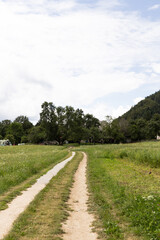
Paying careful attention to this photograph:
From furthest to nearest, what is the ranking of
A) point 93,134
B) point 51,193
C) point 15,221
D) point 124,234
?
point 93,134, point 51,193, point 15,221, point 124,234

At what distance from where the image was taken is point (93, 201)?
10.5 m

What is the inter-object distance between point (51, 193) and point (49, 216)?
3759 mm

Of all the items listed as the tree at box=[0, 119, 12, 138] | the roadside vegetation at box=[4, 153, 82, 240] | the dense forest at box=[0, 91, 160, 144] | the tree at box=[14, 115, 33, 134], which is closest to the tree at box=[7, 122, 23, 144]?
the dense forest at box=[0, 91, 160, 144]

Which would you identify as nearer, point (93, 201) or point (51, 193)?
point (93, 201)

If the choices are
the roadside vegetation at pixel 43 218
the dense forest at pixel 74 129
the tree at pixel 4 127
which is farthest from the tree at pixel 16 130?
the roadside vegetation at pixel 43 218

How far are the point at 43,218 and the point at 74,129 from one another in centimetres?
9133

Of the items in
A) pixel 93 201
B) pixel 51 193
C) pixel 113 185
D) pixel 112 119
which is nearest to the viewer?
pixel 93 201

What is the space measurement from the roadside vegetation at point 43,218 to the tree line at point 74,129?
85.3 metres

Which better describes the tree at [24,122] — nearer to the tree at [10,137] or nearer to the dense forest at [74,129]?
the dense forest at [74,129]

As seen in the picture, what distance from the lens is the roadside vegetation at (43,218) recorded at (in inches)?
252

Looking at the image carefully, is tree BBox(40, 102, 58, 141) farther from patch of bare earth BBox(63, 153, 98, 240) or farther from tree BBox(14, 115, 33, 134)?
patch of bare earth BBox(63, 153, 98, 240)

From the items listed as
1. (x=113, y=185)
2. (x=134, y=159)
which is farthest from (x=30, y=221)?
(x=134, y=159)

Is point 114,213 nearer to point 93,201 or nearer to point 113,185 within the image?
point 93,201

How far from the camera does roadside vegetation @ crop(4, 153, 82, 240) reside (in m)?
6.41
